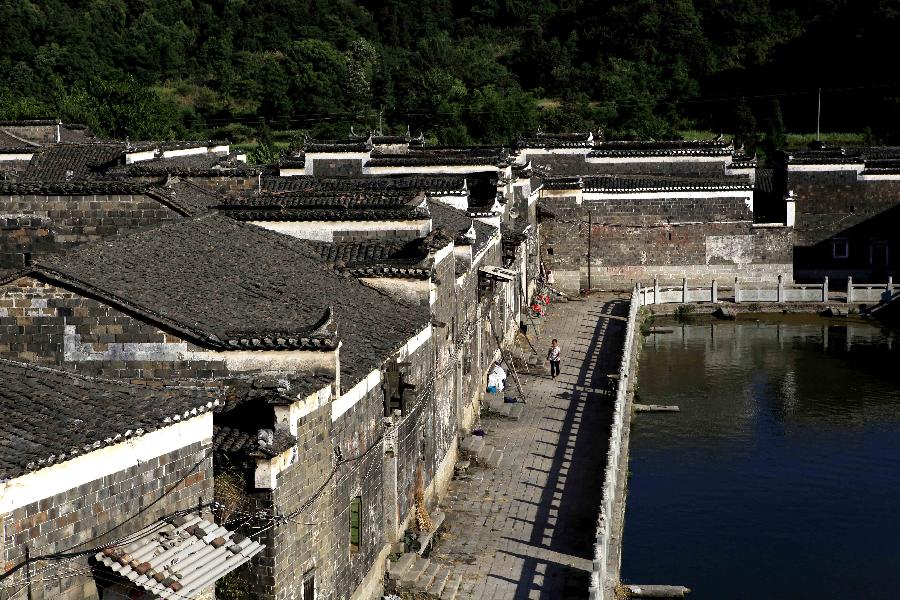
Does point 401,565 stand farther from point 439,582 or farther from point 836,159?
point 836,159

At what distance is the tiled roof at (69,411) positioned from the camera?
36.6 feet

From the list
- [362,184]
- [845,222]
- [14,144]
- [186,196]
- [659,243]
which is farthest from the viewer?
[845,222]

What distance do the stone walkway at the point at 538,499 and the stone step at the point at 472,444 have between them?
0.79 feet

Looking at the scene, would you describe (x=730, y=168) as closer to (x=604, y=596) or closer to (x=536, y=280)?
(x=536, y=280)

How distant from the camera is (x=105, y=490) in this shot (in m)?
11.8

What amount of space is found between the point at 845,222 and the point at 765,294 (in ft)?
23.3

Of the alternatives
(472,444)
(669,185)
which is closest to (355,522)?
(472,444)

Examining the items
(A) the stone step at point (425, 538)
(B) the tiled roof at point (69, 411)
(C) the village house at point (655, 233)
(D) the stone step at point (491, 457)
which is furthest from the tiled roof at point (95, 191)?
(C) the village house at point (655, 233)

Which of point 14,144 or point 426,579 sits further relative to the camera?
point 14,144

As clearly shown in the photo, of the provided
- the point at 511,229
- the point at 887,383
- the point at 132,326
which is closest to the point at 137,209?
the point at 132,326

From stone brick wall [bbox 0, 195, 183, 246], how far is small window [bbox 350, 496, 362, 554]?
274 inches

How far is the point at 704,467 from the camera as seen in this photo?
27.3 metres

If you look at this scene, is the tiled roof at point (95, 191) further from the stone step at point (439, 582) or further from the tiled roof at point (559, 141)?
the tiled roof at point (559, 141)

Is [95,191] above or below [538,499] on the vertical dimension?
above
